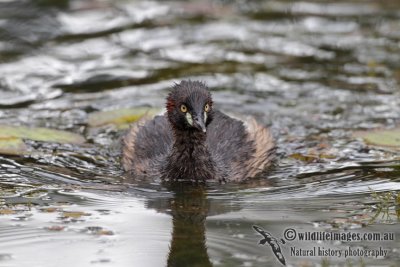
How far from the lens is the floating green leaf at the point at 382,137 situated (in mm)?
9805

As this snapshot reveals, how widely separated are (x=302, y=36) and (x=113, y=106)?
4259 millimetres

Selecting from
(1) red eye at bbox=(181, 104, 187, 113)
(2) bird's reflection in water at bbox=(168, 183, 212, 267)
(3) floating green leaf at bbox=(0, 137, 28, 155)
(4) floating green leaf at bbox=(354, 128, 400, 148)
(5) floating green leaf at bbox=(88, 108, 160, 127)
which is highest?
(5) floating green leaf at bbox=(88, 108, 160, 127)

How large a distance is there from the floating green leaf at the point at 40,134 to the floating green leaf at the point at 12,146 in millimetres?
95

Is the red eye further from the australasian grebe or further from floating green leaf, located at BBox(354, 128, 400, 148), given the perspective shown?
floating green leaf, located at BBox(354, 128, 400, 148)

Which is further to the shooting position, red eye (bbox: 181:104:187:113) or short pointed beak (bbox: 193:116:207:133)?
Answer: red eye (bbox: 181:104:187:113)

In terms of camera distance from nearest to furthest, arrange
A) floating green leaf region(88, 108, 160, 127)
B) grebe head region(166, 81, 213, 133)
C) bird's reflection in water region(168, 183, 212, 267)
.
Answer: bird's reflection in water region(168, 183, 212, 267), grebe head region(166, 81, 213, 133), floating green leaf region(88, 108, 160, 127)

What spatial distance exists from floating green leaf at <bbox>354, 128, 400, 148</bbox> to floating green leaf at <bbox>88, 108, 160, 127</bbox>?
2505 mm

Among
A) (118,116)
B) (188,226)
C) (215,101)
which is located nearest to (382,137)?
(215,101)

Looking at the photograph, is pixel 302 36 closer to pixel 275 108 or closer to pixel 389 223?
pixel 275 108

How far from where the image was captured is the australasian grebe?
335 inches

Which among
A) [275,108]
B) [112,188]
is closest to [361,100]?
[275,108]

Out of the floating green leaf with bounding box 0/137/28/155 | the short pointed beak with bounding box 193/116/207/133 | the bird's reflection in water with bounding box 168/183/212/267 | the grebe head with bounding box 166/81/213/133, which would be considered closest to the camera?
the bird's reflection in water with bounding box 168/183/212/267

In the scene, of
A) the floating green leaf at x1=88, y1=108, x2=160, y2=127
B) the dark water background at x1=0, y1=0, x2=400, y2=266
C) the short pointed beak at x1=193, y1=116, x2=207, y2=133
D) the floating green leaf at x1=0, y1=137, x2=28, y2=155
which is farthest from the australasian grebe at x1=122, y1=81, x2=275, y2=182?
the floating green leaf at x1=0, y1=137, x2=28, y2=155

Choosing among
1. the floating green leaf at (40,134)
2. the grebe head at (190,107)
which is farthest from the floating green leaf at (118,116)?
the grebe head at (190,107)
